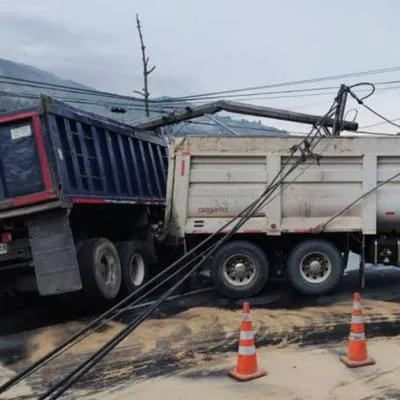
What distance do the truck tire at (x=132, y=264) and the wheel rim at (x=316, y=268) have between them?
8.78 feet

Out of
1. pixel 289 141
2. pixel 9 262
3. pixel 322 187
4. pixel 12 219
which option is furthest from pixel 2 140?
pixel 322 187

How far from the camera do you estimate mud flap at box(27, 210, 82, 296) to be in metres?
7.29

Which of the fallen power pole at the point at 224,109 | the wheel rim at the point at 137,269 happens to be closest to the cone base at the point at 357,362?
the wheel rim at the point at 137,269

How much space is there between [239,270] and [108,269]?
2.00 m

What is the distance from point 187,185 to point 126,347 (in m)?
3.42

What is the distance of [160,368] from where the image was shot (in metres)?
5.63

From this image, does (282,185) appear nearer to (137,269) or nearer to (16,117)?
(137,269)

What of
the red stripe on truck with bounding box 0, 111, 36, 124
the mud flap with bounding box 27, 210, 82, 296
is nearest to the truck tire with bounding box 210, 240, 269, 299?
the mud flap with bounding box 27, 210, 82, 296

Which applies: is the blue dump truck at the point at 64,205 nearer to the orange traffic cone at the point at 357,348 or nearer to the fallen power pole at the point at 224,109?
the orange traffic cone at the point at 357,348

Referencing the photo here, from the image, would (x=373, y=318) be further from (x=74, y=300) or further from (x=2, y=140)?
(x=2, y=140)

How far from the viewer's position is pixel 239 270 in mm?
9133

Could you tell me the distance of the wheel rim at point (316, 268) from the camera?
30.1 ft

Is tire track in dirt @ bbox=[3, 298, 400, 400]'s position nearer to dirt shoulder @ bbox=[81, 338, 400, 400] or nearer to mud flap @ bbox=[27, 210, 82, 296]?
dirt shoulder @ bbox=[81, 338, 400, 400]

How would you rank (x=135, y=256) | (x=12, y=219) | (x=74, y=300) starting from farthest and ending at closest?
(x=135, y=256), (x=74, y=300), (x=12, y=219)
